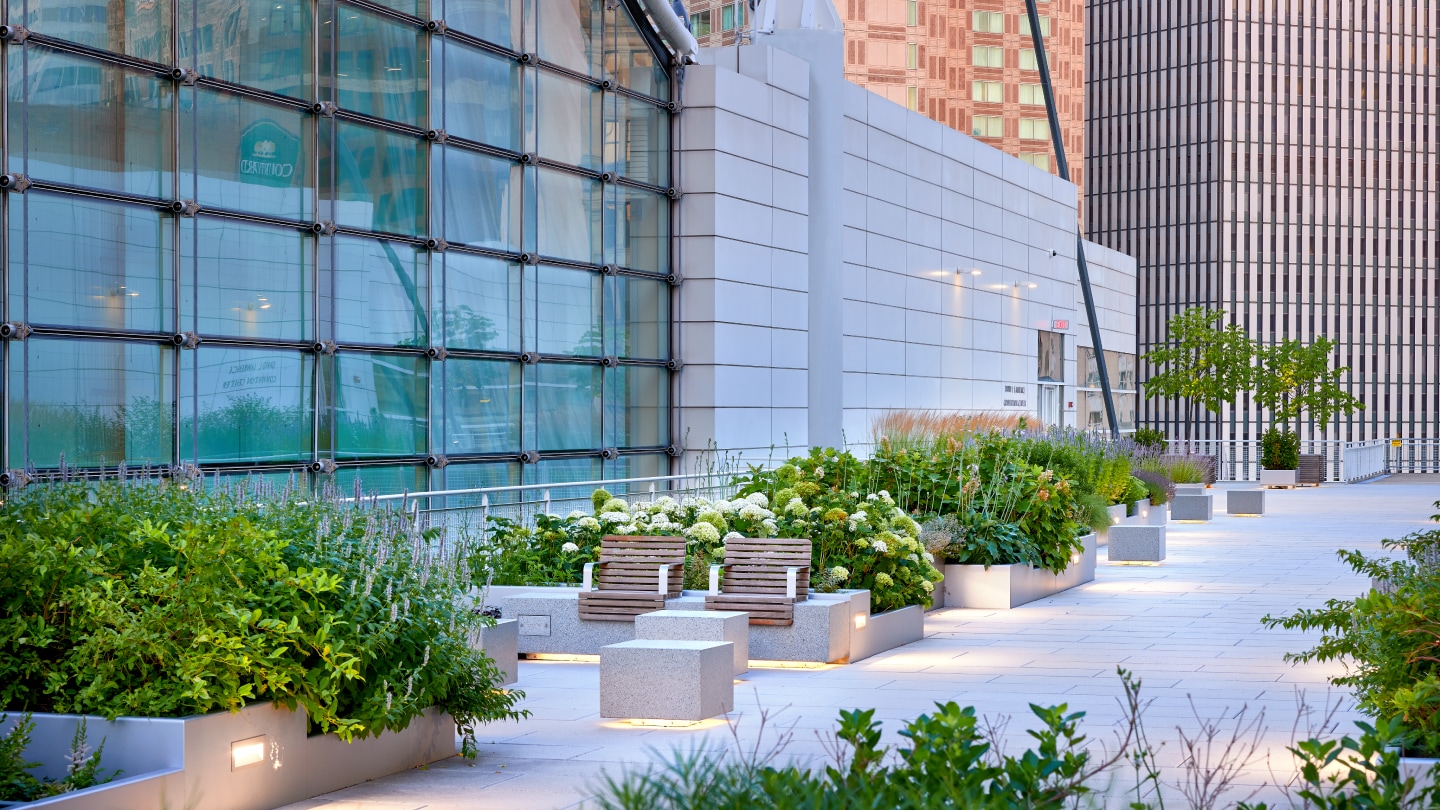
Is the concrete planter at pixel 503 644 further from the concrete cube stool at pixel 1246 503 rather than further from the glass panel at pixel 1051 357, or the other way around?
the glass panel at pixel 1051 357

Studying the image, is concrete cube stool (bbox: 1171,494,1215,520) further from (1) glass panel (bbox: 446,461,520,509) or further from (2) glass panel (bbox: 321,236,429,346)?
(2) glass panel (bbox: 321,236,429,346)

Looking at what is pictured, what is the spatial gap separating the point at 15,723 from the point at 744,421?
62.3ft

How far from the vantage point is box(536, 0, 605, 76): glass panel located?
22.5 m

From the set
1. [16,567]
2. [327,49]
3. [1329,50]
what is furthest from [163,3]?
[1329,50]

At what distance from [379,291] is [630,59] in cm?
696

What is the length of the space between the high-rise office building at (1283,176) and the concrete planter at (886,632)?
3907 inches

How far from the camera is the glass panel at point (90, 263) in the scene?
1493cm

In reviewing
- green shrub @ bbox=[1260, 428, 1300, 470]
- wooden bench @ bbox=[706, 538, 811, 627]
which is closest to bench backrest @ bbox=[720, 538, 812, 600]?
wooden bench @ bbox=[706, 538, 811, 627]

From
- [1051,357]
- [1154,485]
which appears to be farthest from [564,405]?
[1051,357]

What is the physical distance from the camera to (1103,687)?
11.7 m

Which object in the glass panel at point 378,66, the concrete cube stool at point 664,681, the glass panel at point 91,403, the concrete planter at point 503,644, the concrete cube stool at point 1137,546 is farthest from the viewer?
the concrete cube stool at point 1137,546

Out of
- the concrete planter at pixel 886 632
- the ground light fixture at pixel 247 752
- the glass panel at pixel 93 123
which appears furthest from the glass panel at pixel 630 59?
the ground light fixture at pixel 247 752

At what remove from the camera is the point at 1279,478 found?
50.7 metres

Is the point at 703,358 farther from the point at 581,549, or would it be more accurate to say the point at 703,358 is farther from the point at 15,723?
the point at 15,723
